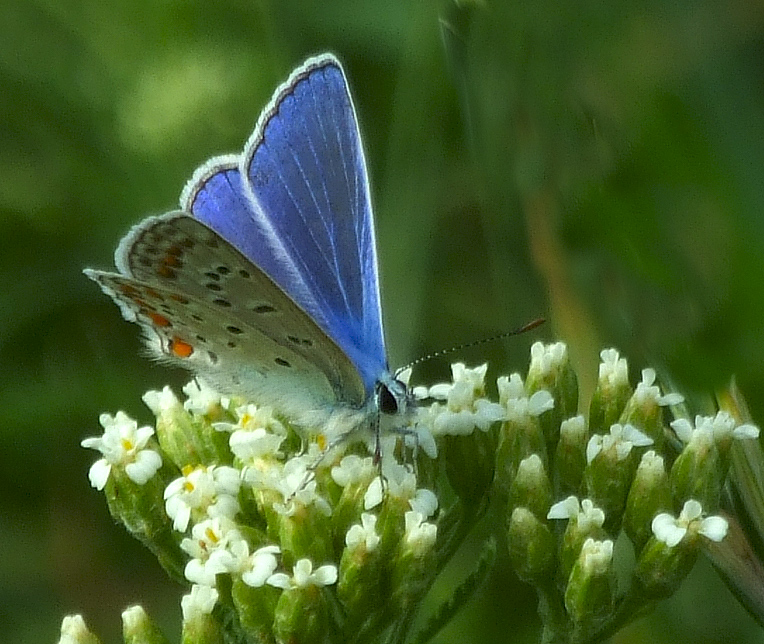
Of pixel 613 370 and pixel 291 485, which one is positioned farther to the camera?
pixel 613 370

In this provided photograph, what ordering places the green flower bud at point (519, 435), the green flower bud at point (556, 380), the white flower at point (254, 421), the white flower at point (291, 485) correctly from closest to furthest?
the white flower at point (291, 485) < the green flower bud at point (519, 435) < the white flower at point (254, 421) < the green flower bud at point (556, 380)

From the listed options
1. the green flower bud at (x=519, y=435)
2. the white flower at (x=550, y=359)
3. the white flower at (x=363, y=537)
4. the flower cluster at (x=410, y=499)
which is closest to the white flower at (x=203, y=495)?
the flower cluster at (x=410, y=499)

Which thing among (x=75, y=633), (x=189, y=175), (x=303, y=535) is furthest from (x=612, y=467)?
(x=189, y=175)

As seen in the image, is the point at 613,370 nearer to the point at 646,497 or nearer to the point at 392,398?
the point at 646,497

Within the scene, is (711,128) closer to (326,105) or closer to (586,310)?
(586,310)

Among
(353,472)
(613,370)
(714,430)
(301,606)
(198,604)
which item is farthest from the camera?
(613,370)

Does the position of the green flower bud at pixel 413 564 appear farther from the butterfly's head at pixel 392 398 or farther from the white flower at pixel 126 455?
the white flower at pixel 126 455
